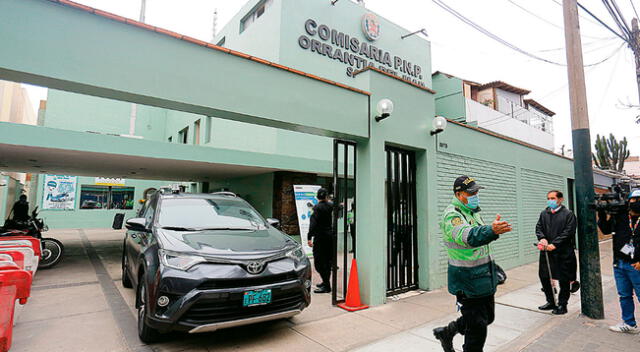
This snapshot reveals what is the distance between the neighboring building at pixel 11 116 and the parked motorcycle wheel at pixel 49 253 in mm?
8630

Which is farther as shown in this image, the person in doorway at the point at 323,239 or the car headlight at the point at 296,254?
the person in doorway at the point at 323,239

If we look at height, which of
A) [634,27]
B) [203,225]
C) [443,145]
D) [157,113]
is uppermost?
[157,113]

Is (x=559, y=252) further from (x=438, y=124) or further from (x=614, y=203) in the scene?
(x=438, y=124)

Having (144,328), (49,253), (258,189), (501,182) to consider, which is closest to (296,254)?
(144,328)

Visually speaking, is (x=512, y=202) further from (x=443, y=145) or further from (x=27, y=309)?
(x=27, y=309)

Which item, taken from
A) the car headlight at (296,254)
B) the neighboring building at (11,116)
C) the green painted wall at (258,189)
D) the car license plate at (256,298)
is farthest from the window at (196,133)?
the car license plate at (256,298)

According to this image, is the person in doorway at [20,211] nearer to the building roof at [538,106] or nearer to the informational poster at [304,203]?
the informational poster at [304,203]

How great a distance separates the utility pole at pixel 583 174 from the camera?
4.71 m

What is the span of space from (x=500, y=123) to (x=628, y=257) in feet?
56.7

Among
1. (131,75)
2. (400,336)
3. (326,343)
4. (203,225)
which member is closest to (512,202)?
(400,336)

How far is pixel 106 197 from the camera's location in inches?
831

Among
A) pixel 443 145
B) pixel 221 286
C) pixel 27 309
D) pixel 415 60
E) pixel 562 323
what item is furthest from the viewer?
pixel 415 60

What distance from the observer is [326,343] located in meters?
3.72

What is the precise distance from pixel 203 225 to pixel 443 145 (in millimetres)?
4760
